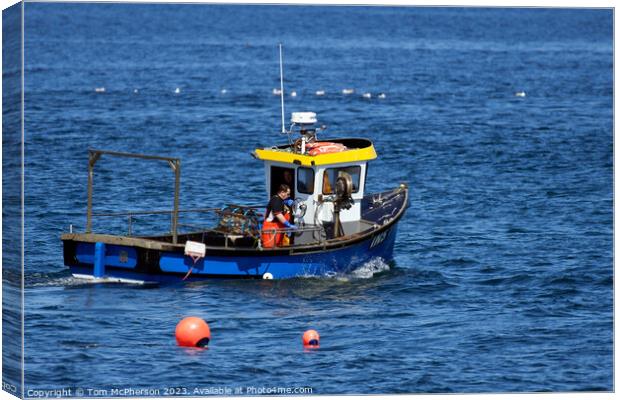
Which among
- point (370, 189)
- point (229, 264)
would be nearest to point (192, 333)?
point (229, 264)

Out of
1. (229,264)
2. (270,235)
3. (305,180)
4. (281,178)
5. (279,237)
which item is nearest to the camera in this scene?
(229,264)

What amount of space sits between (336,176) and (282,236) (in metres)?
1.83

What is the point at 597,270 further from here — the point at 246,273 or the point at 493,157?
the point at 493,157

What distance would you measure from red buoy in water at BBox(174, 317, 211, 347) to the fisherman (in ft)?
14.4

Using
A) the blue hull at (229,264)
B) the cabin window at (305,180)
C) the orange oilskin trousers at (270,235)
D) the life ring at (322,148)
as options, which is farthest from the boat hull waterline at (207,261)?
the life ring at (322,148)

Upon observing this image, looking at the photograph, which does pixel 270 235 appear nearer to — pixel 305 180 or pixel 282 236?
pixel 282 236

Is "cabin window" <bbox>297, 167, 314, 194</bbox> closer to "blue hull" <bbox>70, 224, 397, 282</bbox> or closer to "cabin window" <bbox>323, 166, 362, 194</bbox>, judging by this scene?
"cabin window" <bbox>323, 166, 362, 194</bbox>

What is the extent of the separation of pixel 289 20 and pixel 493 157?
40.7 metres

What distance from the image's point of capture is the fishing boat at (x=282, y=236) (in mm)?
28859

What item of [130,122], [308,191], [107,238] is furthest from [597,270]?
[130,122]

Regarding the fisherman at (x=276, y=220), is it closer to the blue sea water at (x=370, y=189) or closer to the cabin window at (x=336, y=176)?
the blue sea water at (x=370, y=189)

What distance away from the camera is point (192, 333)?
83.9 ft

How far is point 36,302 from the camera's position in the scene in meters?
28.0
